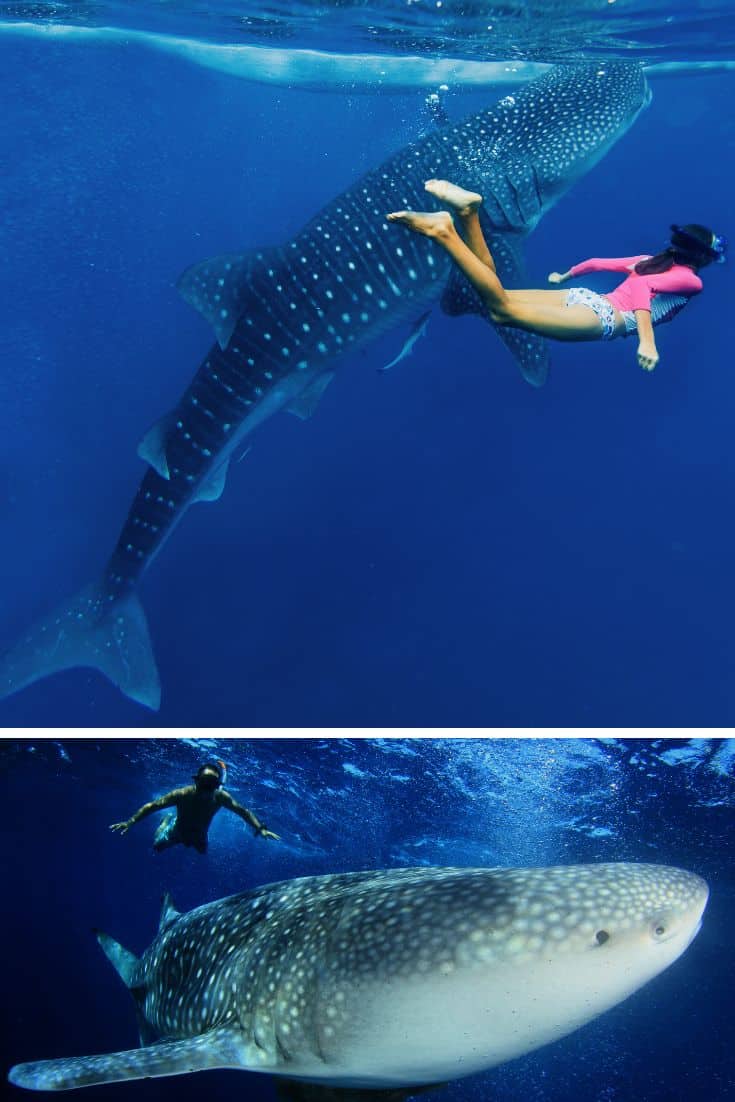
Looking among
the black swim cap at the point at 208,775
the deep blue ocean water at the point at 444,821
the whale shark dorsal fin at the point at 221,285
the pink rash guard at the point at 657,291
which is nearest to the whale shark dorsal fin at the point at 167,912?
the deep blue ocean water at the point at 444,821

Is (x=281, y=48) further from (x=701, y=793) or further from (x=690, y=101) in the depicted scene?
(x=701, y=793)

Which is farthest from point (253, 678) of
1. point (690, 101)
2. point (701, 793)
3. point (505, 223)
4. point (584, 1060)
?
point (690, 101)

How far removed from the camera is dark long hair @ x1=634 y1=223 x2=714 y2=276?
146 inches

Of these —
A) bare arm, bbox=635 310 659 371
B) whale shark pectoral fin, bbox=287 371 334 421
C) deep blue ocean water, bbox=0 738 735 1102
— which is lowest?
deep blue ocean water, bbox=0 738 735 1102

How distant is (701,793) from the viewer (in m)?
3.43

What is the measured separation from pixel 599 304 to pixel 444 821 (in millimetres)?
3007

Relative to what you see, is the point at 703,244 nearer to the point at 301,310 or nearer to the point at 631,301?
the point at 631,301

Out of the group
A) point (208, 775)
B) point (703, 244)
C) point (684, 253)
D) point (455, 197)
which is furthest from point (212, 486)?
point (703, 244)

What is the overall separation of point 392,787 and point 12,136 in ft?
81.9

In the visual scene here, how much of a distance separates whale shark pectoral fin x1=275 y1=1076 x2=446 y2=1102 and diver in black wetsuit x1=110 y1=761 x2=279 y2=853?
1.18 meters

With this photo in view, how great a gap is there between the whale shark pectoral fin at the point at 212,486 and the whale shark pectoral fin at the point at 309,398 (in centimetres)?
80

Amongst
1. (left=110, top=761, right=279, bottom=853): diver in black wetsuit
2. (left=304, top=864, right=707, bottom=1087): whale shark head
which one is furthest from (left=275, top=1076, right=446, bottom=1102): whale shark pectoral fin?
(left=110, top=761, right=279, bottom=853): diver in black wetsuit

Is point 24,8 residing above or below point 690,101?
above

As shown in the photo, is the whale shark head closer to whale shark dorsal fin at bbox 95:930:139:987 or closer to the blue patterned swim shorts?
whale shark dorsal fin at bbox 95:930:139:987
